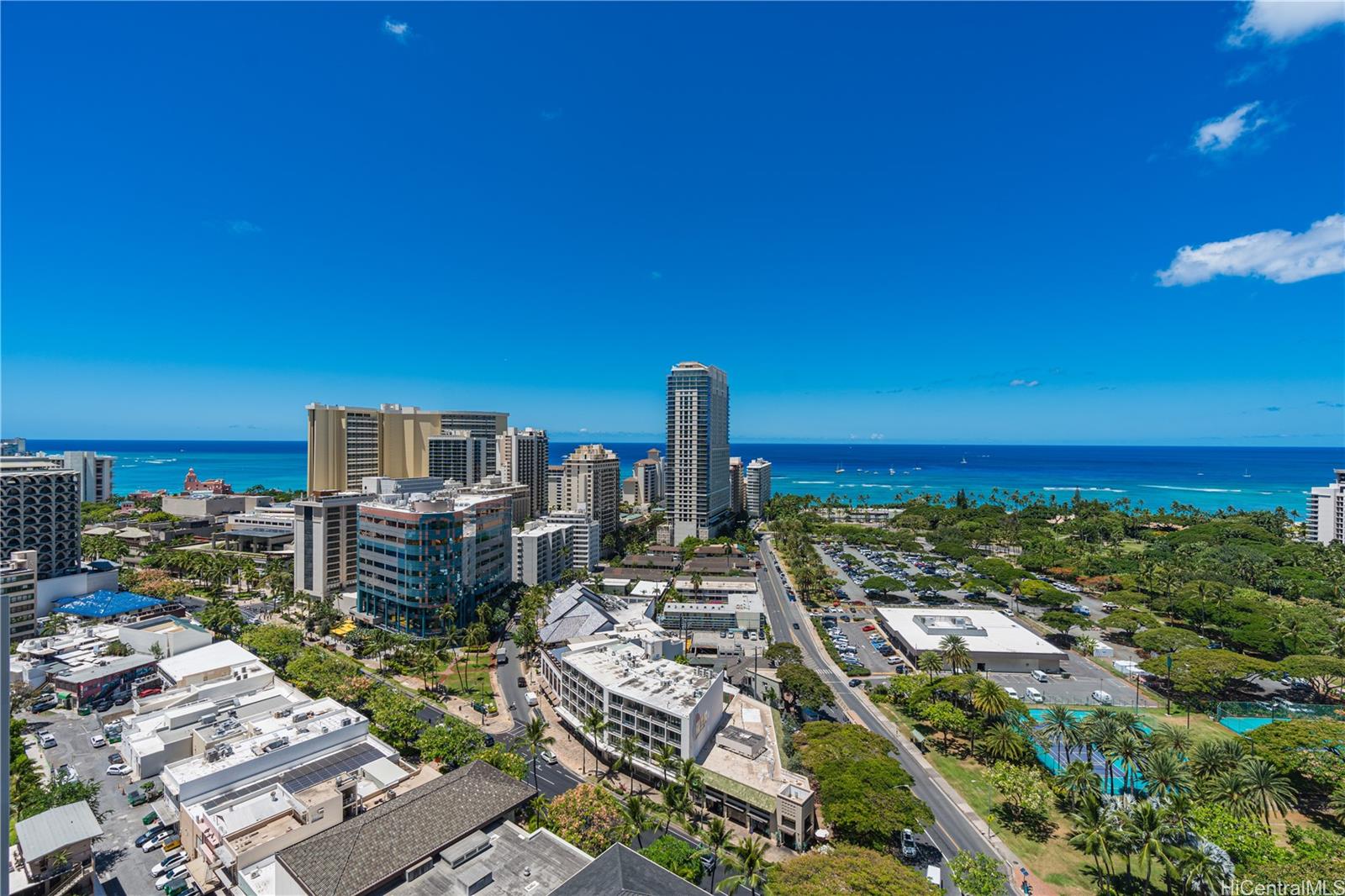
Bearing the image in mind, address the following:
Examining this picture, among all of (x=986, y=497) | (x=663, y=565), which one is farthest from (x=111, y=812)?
(x=986, y=497)

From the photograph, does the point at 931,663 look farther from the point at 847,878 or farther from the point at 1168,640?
the point at 847,878

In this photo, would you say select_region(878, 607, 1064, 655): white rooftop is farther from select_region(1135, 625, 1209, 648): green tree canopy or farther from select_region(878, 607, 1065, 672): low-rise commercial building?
select_region(1135, 625, 1209, 648): green tree canopy

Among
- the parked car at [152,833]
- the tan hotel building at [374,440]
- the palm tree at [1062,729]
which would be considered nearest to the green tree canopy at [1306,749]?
the palm tree at [1062,729]

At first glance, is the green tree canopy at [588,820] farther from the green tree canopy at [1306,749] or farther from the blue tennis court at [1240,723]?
the blue tennis court at [1240,723]

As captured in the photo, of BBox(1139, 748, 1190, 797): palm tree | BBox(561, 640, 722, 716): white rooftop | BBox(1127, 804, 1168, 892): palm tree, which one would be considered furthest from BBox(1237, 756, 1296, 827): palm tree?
BBox(561, 640, 722, 716): white rooftop

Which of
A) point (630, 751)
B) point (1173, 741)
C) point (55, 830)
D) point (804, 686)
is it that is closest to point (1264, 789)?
point (1173, 741)

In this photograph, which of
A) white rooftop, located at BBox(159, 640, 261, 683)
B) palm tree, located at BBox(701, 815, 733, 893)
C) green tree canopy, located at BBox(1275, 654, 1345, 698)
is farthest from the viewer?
white rooftop, located at BBox(159, 640, 261, 683)
